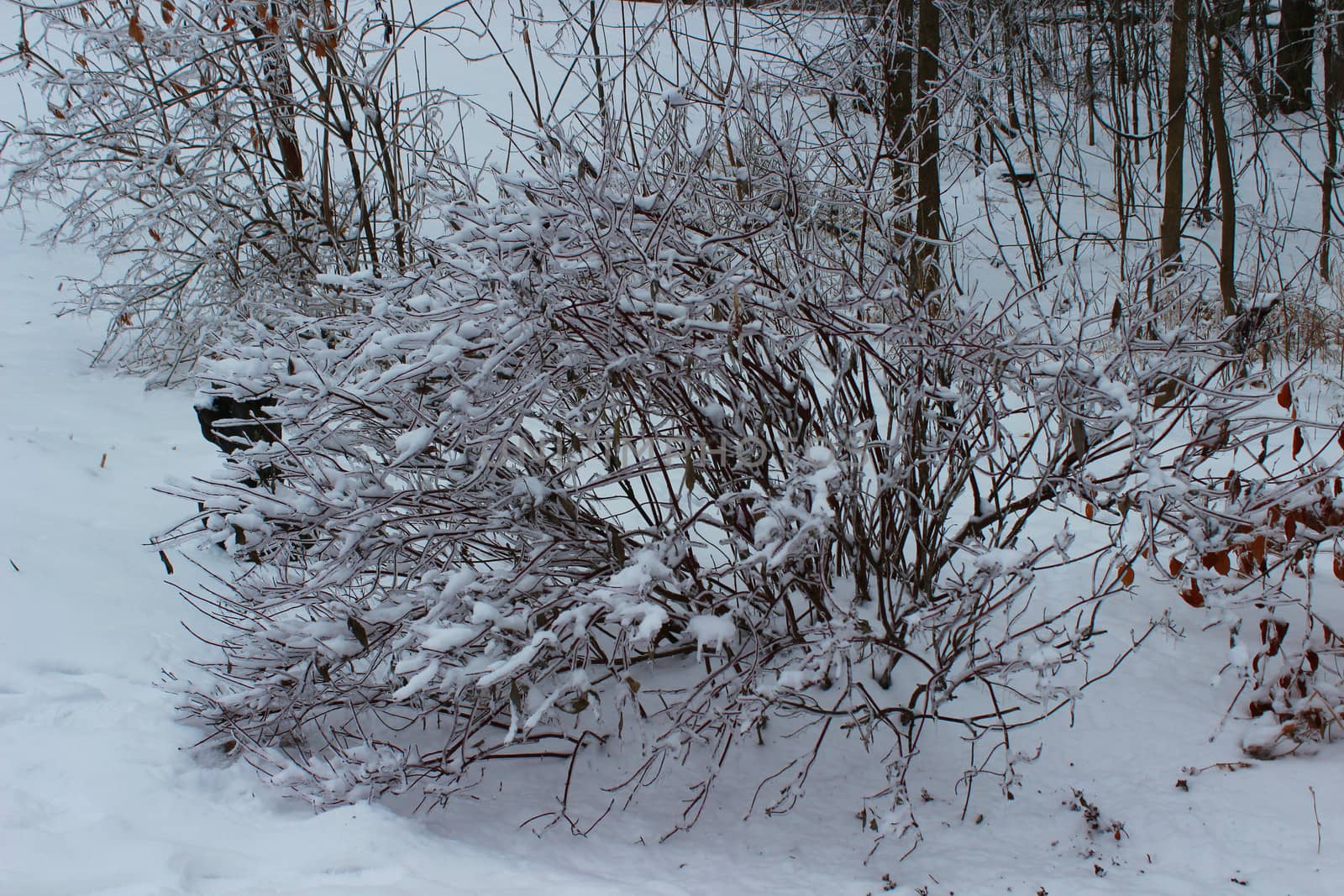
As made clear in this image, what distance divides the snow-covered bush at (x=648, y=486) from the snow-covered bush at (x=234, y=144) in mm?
1655

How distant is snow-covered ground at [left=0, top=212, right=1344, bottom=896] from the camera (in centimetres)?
226

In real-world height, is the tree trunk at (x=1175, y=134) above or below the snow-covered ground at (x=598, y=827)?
above

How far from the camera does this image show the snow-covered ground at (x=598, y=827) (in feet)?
7.42

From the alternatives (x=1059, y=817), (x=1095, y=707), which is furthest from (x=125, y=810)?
(x=1095, y=707)

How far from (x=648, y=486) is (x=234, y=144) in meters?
3.55

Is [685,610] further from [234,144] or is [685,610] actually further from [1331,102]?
[1331,102]

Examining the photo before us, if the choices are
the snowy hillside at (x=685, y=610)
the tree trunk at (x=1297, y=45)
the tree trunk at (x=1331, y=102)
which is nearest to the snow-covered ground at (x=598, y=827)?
the snowy hillside at (x=685, y=610)

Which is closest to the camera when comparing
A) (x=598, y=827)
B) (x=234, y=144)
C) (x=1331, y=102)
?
(x=598, y=827)

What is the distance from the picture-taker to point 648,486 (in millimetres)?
2992

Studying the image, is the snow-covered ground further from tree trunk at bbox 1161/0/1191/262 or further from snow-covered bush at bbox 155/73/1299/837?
tree trunk at bbox 1161/0/1191/262

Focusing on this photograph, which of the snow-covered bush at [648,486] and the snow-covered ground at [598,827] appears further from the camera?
the snow-covered bush at [648,486]


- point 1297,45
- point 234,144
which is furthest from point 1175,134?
point 1297,45

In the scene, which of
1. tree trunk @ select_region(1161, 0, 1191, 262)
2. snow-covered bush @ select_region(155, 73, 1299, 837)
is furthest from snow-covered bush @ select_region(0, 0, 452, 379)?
tree trunk @ select_region(1161, 0, 1191, 262)

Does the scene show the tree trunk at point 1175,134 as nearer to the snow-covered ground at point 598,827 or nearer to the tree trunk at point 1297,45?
the snow-covered ground at point 598,827
